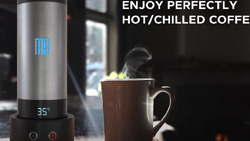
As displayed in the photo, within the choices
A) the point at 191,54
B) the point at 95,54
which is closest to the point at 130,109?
the point at 191,54

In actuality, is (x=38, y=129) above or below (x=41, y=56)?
below

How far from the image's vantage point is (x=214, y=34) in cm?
342

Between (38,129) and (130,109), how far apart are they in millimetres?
139

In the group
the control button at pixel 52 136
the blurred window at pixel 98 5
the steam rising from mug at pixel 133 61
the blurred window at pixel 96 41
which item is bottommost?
the control button at pixel 52 136

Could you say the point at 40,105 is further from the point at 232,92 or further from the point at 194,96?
the point at 232,92

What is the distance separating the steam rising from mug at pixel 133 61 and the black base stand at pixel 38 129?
0.17 metres

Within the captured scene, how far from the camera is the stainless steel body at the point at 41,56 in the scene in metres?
0.46

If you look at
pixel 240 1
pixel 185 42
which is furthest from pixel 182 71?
pixel 240 1

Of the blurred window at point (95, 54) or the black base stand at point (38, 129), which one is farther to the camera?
the blurred window at point (95, 54)

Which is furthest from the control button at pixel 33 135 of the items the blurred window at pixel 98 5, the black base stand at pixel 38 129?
the blurred window at pixel 98 5

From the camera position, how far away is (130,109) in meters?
0.47

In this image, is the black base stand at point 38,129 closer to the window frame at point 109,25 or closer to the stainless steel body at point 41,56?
the stainless steel body at point 41,56

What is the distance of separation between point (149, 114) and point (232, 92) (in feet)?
8.00

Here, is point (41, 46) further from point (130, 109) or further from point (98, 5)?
point (98, 5)
